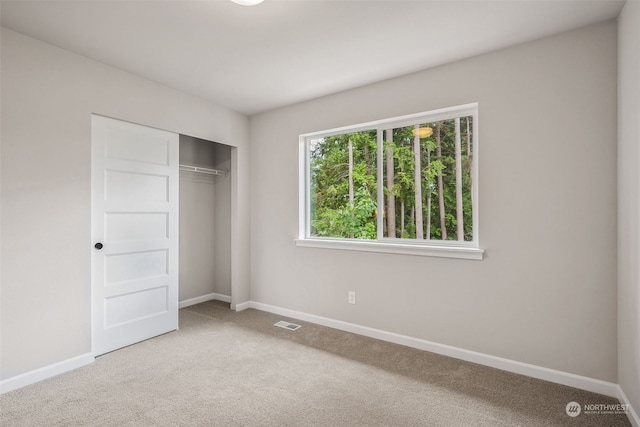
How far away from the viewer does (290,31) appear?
7.62 feet

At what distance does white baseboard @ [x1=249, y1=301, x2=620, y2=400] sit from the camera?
2248 millimetres

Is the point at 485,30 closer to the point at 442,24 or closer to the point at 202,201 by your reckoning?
the point at 442,24

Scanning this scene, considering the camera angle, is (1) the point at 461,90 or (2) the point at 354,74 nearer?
(1) the point at 461,90

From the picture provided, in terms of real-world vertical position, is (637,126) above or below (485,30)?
below

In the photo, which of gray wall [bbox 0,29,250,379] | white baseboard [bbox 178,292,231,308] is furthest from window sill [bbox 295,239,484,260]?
gray wall [bbox 0,29,250,379]

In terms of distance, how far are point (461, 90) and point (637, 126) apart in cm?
124

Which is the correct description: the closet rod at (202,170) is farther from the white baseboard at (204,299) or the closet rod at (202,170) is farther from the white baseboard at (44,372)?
the white baseboard at (44,372)

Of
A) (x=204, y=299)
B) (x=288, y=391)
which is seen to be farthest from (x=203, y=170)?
(x=288, y=391)

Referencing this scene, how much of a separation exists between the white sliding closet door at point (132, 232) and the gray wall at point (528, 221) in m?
1.99

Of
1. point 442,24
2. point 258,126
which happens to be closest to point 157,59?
point 258,126

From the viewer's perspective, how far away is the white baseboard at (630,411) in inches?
72.4

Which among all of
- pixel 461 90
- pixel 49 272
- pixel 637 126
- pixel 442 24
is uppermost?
pixel 442 24

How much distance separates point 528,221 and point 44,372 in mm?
3788

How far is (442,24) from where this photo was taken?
7.32ft
